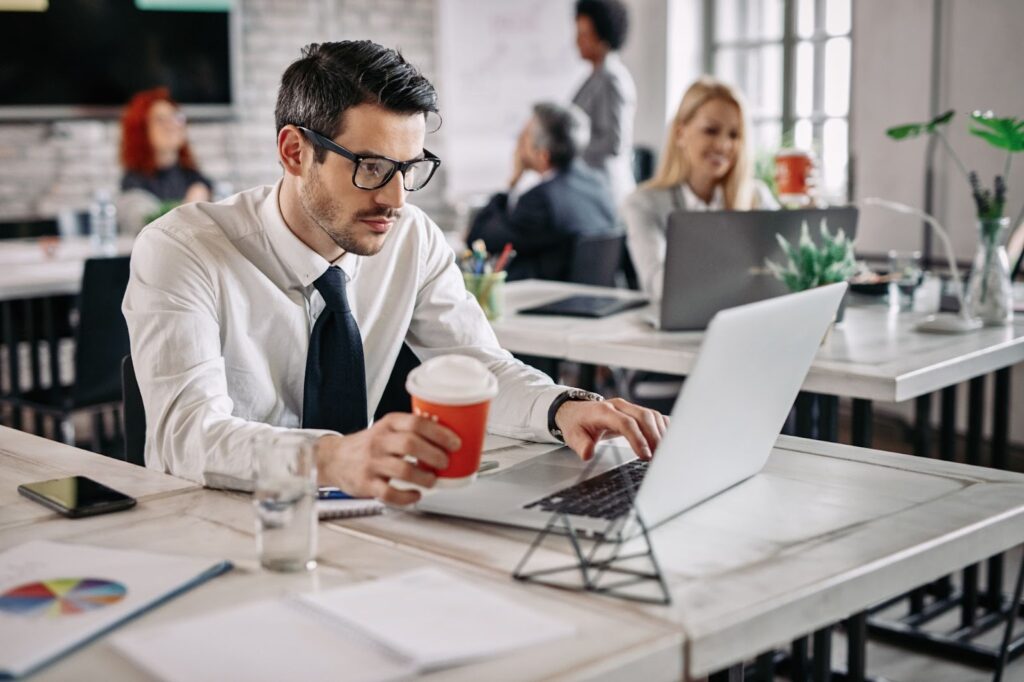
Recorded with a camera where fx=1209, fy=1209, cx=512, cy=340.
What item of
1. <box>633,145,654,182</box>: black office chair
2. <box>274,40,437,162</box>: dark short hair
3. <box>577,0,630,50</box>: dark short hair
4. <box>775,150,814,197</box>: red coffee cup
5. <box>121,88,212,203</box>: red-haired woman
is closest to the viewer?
<box>274,40,437,162</box>: dark short hair

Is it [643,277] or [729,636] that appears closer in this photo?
[729,636]

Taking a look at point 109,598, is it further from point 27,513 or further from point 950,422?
point 950,422

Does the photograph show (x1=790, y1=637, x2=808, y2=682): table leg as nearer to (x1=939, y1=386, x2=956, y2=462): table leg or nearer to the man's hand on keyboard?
(x1=939, y1=386, x2=956, y2=462): table leg

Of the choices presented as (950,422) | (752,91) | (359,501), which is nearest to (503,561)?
(359,501)

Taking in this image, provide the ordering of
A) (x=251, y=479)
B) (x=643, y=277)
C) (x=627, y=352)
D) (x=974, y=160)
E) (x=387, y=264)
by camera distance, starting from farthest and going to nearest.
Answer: (x=974, y=160) → (x=643, y=277) → (x=627, y=352) → (x=387, y=264) → (x=251, y=479)

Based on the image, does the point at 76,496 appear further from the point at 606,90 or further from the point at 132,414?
the point at 606,90

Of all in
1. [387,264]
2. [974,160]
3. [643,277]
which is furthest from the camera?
[974,160]

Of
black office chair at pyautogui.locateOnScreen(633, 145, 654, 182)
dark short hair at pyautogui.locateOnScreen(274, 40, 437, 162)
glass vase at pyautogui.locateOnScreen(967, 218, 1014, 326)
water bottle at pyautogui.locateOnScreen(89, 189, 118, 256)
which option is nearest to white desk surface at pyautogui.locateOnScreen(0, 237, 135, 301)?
water bottle at pyautogui.locateOnScreen(89, 189, 118, 256)

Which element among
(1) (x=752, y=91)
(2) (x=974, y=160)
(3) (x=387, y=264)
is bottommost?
(3) (x=387, y=264)

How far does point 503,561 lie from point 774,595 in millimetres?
261

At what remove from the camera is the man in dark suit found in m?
4.11

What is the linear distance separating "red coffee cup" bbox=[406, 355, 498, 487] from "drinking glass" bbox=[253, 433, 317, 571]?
0.13 m

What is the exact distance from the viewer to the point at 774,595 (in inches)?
42.4

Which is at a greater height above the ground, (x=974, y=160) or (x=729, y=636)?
(x=974, y=160)
